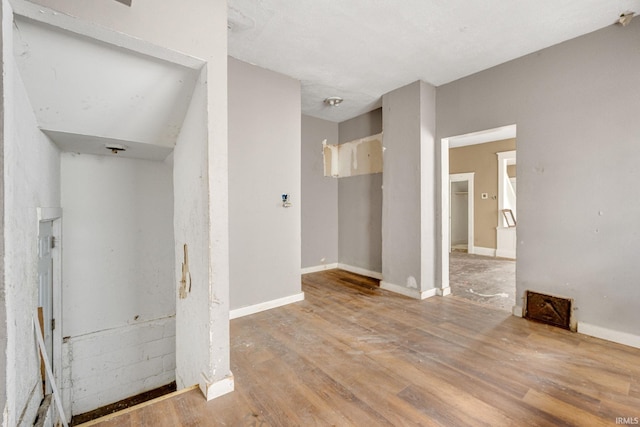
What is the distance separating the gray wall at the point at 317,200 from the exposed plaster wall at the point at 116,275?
2.14 m

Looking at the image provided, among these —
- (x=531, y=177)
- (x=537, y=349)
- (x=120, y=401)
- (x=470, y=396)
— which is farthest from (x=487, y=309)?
(x=120, y=401)

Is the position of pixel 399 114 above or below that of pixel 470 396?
above

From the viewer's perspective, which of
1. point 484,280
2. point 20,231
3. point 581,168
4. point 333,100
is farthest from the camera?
point 484,280

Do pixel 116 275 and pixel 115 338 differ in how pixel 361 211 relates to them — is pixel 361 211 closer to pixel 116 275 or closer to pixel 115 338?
pixel 116 275

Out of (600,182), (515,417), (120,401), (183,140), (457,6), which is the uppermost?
(457,6)

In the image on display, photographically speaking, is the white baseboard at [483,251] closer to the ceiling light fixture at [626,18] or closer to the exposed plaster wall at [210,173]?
the ceiling light fixture at [626,18]

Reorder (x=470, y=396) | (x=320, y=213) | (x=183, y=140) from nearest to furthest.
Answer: (x=470, y=396) < (x=183, y=140) < (x=320, y=213)

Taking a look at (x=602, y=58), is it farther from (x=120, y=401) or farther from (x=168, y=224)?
(x=120, y=401)

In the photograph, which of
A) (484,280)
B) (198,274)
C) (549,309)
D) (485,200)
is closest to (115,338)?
(198,274)

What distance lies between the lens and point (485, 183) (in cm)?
643

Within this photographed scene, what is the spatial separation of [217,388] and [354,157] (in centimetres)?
386

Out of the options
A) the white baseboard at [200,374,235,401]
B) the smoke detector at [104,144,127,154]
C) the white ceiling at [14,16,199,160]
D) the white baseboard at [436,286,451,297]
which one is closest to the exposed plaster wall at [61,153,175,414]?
the smoke detector at [104,144,127,154]

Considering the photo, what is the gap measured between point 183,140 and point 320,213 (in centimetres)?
295

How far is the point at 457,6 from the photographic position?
202cm
